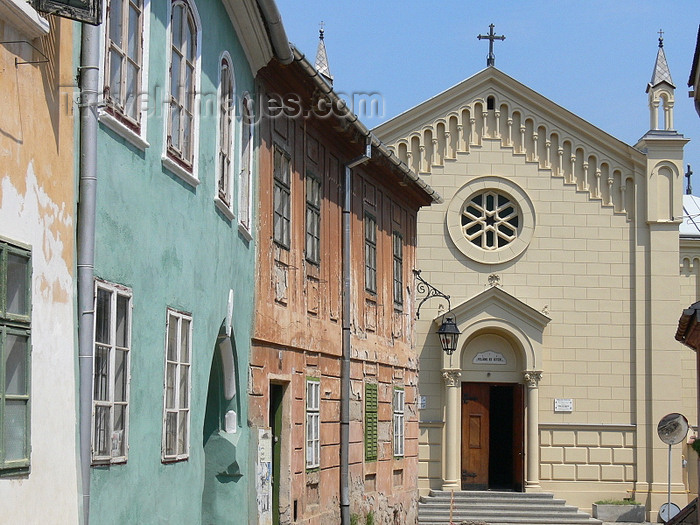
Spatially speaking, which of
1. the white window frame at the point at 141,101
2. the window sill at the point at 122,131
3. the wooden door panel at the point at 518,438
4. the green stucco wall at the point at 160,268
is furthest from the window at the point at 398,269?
the window sill at the point at 122,131

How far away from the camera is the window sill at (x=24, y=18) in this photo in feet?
20.7

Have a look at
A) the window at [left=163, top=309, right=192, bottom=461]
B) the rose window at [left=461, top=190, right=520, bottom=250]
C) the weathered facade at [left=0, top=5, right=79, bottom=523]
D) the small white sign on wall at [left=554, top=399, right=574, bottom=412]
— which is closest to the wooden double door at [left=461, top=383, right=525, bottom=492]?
the small white sign on wall at [left=554, top=399, right=574, bottom=412]

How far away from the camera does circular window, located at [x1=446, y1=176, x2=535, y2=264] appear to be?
30375 mm

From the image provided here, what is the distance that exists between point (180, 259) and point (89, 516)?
2945 mm

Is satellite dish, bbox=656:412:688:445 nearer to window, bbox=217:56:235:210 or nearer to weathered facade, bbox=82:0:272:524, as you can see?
weathered facade, bbox=82:0:272:524

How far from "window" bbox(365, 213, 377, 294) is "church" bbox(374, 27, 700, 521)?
7978 mm

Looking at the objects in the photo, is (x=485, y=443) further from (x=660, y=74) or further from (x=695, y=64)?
(x=695, y=64)

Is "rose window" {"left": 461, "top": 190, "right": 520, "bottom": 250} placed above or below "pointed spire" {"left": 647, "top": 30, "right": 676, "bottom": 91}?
below

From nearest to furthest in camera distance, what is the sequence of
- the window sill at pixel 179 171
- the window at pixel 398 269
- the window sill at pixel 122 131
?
the window sill at pixel 122 131
the window sill at pixel 179 171
the window at pixel 398 269

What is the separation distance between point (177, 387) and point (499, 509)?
1938cm

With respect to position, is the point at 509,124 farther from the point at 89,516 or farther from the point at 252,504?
the point at 89,516

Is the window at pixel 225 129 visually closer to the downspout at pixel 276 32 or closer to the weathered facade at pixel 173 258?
the weathered facade at pixel 173 258

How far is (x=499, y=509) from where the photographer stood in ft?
92.9

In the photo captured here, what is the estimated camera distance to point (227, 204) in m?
12.1
